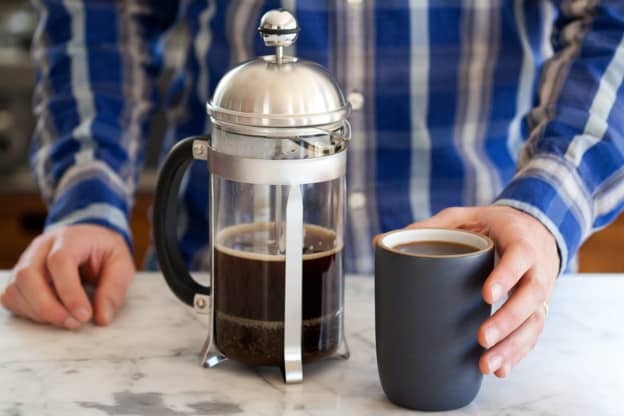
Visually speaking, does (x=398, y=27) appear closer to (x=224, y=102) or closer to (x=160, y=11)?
(x=160, y=11)

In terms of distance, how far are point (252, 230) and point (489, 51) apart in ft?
1.96

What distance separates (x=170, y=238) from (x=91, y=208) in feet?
0.89

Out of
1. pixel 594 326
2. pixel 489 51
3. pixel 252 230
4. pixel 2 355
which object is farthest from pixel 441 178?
pixel 2 355

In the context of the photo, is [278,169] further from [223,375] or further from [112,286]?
[112,286]

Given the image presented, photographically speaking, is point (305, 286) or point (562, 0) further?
point (562, 0)

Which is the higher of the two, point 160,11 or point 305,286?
point 160,11

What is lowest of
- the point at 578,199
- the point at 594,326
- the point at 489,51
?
the point at 594,326

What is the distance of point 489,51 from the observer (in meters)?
1.50

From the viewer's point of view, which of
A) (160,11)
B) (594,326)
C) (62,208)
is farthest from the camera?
(160,11)

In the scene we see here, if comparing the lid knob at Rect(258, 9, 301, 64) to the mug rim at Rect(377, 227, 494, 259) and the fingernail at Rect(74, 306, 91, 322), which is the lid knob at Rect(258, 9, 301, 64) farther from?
the fingernail at Rect(74, 306, 91, 322)

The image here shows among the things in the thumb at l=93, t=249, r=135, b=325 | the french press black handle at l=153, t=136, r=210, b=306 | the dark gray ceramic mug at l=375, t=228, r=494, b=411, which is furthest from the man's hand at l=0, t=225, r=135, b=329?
the dark gray ceramic mug at l=375, t=228, r=494, b=411

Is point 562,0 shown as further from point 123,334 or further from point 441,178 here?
point 123,334

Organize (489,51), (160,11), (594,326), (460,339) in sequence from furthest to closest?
(160,11), (489,51), (594,326), (460,339)

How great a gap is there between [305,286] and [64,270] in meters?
0.33
